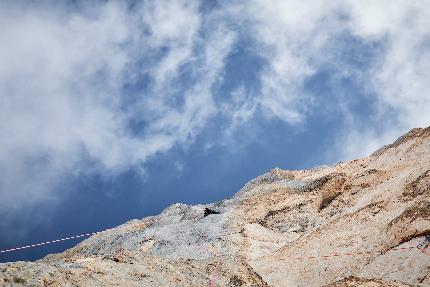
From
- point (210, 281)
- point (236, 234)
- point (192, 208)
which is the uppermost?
point (192, 208)

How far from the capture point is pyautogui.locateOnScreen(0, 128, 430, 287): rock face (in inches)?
676

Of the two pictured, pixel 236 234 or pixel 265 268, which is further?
pixel 236 234

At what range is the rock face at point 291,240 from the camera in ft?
56.3

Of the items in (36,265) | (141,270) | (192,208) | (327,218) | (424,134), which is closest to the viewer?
(36,265)

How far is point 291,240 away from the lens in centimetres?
2812

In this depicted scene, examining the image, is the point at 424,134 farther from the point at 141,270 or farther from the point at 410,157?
the point at 141,270

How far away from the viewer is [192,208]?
40.9 m

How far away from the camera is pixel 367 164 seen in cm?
3481

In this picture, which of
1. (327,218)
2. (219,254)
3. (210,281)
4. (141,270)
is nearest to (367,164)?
(327,218)

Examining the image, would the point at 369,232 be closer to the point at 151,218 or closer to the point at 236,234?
the point at 236,234

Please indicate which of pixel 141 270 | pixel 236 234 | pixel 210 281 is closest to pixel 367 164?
pixel 236 234

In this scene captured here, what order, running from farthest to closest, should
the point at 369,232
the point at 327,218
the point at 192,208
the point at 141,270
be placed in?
the point at 192,208 < the point at 327,218 < the point at 369,232 < the point at 141,270

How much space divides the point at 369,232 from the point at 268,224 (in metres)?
9.75

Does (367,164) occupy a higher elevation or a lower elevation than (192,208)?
lower
